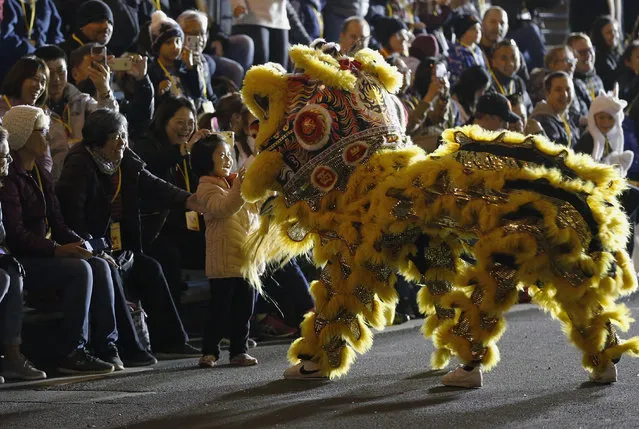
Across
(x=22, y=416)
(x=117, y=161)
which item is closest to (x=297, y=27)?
(x=117, y=161)

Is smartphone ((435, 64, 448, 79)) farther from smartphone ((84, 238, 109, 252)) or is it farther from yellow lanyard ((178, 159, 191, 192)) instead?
smartphone ((84, 238, 109, 252))

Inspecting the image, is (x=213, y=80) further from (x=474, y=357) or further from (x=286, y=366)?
(x=474, y=357)

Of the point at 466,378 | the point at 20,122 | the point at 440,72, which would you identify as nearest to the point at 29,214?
the point at 20,122

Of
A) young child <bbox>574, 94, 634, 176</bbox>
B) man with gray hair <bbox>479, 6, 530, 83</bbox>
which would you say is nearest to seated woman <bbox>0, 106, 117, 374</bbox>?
young child <bbox>574, 94, 634, 176</bbox>

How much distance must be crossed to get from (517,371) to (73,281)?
2.38m

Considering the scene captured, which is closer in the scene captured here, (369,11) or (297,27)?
(297,27)

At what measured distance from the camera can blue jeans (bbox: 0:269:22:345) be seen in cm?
664

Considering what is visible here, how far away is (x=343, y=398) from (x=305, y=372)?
62 cm

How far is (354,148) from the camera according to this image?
625 cm

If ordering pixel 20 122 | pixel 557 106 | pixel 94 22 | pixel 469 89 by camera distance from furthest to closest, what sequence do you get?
pixel 557 106
pixel 469 89
pixel 94 22
pixel 20 122

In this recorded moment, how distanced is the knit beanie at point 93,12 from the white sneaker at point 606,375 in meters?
4.55

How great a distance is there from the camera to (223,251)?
7.22 metres

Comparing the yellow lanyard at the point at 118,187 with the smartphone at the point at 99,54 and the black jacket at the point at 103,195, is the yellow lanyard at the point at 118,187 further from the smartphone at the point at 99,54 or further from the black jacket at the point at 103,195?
the smartphone at the point at 99,54

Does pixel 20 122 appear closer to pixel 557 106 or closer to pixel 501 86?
pixel 557 106
